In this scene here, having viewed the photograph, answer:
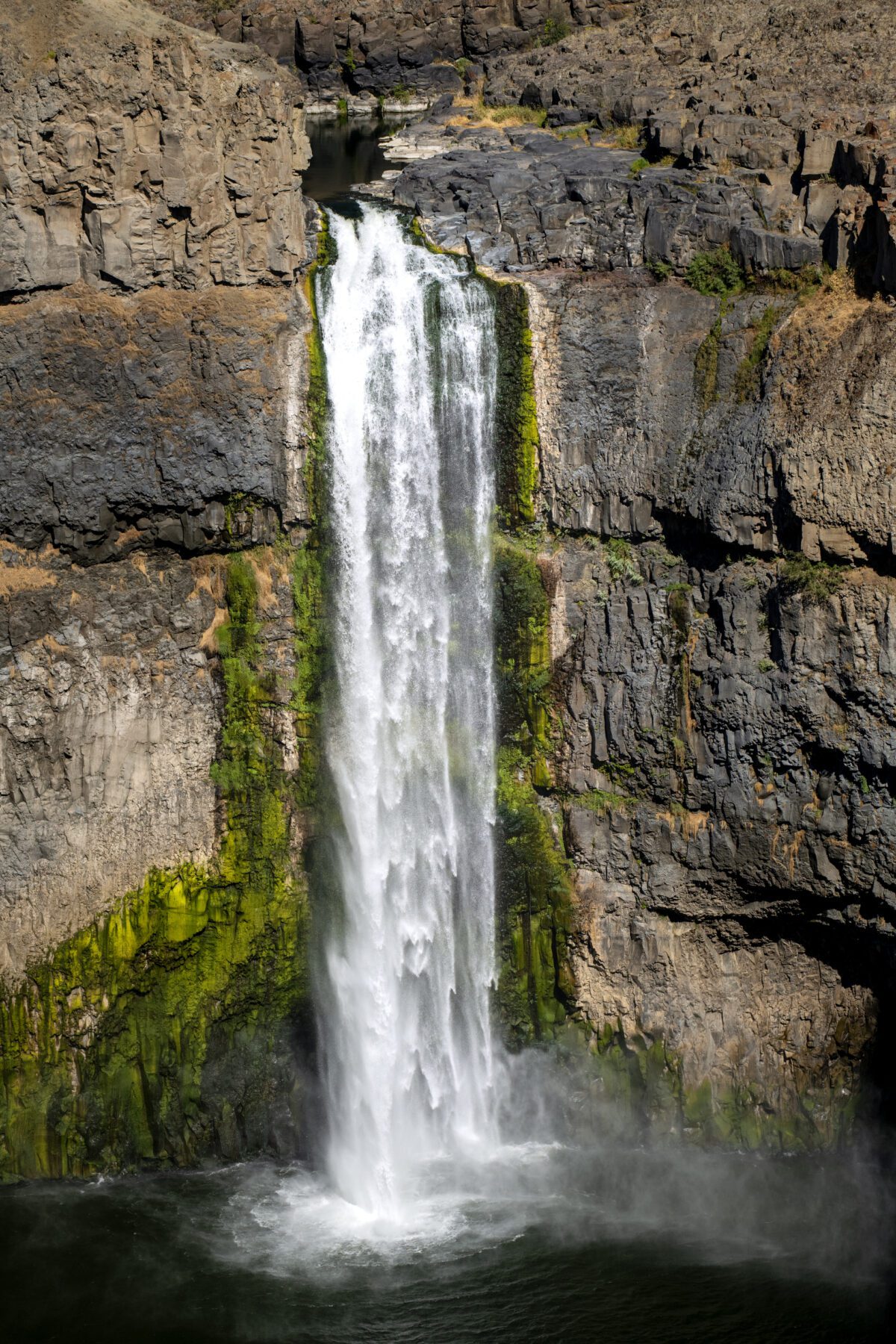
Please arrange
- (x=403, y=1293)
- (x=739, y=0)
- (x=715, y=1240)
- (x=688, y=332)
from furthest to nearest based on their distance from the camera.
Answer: (x=739, y=0)
(x=688, y=332)
(x=715, y=1240)
(x=403, y=1293)

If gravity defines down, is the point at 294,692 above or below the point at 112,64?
below

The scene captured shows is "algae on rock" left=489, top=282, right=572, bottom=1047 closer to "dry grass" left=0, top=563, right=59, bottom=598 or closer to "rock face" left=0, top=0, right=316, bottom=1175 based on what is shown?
"rock face" left=0, top=0, right=316, bottom=1175

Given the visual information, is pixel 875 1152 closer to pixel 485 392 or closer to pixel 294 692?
pixel 294 692

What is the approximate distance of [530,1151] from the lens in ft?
94.3

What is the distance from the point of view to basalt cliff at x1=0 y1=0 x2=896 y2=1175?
26.8 m

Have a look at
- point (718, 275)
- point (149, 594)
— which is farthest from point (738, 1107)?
point (718, 275)

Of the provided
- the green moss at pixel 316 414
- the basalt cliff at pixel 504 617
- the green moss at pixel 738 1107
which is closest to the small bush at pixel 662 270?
the basalt cliff at pixel 504 617

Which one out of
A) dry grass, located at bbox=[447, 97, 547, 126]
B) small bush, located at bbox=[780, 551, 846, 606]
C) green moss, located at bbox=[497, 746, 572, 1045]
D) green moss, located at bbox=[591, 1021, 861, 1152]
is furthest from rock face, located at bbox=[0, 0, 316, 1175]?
small bush, located at bbox=[780, 551, 846, 606]

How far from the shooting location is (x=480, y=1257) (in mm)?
25109

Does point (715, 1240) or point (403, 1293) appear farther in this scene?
point (715, 1240)

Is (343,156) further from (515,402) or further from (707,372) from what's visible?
(707,372)

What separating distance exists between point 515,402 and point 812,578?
6317 mm

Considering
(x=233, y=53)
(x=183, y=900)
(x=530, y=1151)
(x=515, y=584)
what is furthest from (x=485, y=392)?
(x=530, y=1151)

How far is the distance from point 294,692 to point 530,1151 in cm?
943
